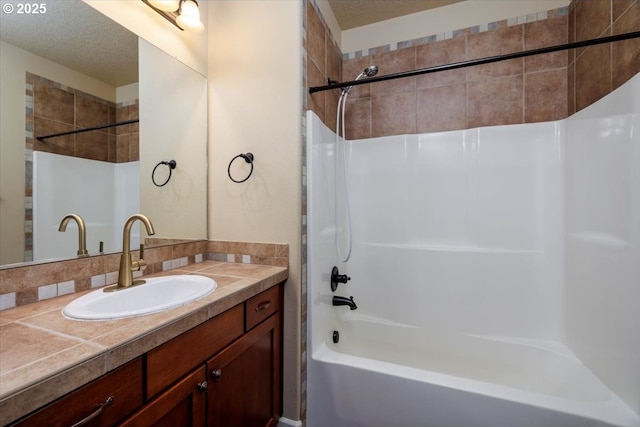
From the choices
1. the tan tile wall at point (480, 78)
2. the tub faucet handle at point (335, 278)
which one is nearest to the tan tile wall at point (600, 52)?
the tan tile wall at point (480, 78)

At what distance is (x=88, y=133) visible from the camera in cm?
114

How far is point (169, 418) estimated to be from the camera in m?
0.81

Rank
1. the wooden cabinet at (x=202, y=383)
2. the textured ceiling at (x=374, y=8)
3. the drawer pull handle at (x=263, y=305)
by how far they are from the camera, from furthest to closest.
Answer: the textured ceiling at (x=374, y=8) < the drawer pull handle at (x=263, y=305) < the wooden cabinet at (x=202, y=383)

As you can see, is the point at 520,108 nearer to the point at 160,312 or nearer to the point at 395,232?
the point at 395,232

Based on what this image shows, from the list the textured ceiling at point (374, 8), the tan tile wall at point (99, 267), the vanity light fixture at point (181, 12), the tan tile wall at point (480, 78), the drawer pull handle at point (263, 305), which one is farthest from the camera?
the textured ceiling at point (374, 8)

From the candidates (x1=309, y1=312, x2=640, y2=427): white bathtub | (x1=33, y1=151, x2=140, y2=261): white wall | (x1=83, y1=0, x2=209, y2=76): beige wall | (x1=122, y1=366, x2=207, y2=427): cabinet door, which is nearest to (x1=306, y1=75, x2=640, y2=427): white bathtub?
(x1=309, y1=312, x2=640, y2=427): white bathtub

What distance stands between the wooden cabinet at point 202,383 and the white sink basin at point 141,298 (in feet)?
0.44

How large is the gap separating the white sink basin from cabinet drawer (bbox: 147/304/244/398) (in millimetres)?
110

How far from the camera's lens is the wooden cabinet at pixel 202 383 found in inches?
24.2

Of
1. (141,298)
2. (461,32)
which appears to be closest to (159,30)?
(141,298)

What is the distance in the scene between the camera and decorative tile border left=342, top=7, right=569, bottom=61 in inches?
70.6

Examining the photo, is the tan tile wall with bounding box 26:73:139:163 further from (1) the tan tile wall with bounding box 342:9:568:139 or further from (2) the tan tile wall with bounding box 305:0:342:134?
(1) the tan tile wall with bounding box 342:9:568:139

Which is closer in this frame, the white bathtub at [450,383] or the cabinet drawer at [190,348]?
the cabinet drawer at [190,348]

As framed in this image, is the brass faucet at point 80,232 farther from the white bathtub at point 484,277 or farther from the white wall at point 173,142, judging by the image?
the white bathtub at point 484,277
